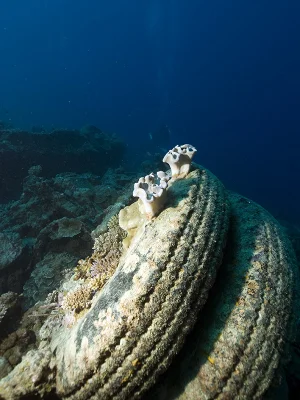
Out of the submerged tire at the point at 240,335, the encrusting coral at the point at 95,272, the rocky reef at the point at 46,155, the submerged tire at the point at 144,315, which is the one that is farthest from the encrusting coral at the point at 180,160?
the rocky reef at the point at 46,155

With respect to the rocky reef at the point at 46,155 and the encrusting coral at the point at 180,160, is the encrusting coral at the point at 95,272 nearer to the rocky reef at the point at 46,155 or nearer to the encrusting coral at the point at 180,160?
the encrusting coral at the point at 180,160

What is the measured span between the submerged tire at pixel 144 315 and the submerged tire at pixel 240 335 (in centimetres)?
28

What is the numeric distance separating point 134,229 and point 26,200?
26.2 ft

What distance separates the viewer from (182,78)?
350 ft

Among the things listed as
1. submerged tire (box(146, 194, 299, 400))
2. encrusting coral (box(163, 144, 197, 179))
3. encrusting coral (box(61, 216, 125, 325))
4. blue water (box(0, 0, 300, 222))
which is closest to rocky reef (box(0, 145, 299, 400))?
submerged tire (box(146, 194, 299, 400))

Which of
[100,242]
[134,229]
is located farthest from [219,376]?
[100,242]

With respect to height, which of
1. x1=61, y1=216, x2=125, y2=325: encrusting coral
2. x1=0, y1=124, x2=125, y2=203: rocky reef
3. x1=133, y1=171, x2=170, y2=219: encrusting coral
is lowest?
x1=61, y1=216, x2=125, y2=325: encrusting coral

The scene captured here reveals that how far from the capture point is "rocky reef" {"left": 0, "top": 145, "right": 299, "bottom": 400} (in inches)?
70.7

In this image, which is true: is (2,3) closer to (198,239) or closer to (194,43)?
(194,43)

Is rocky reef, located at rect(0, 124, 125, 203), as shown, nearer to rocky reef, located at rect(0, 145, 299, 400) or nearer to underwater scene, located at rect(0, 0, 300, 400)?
underwater scene, located at rect(0, 0, 300, 400)

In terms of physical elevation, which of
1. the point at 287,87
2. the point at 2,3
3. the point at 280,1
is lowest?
the point at 287,87

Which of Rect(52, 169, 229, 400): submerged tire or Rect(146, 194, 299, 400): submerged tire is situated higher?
Rect(52, 169, 229, 400): submerged tire

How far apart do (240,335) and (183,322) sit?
0.55 metres

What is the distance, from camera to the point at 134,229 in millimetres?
2877
